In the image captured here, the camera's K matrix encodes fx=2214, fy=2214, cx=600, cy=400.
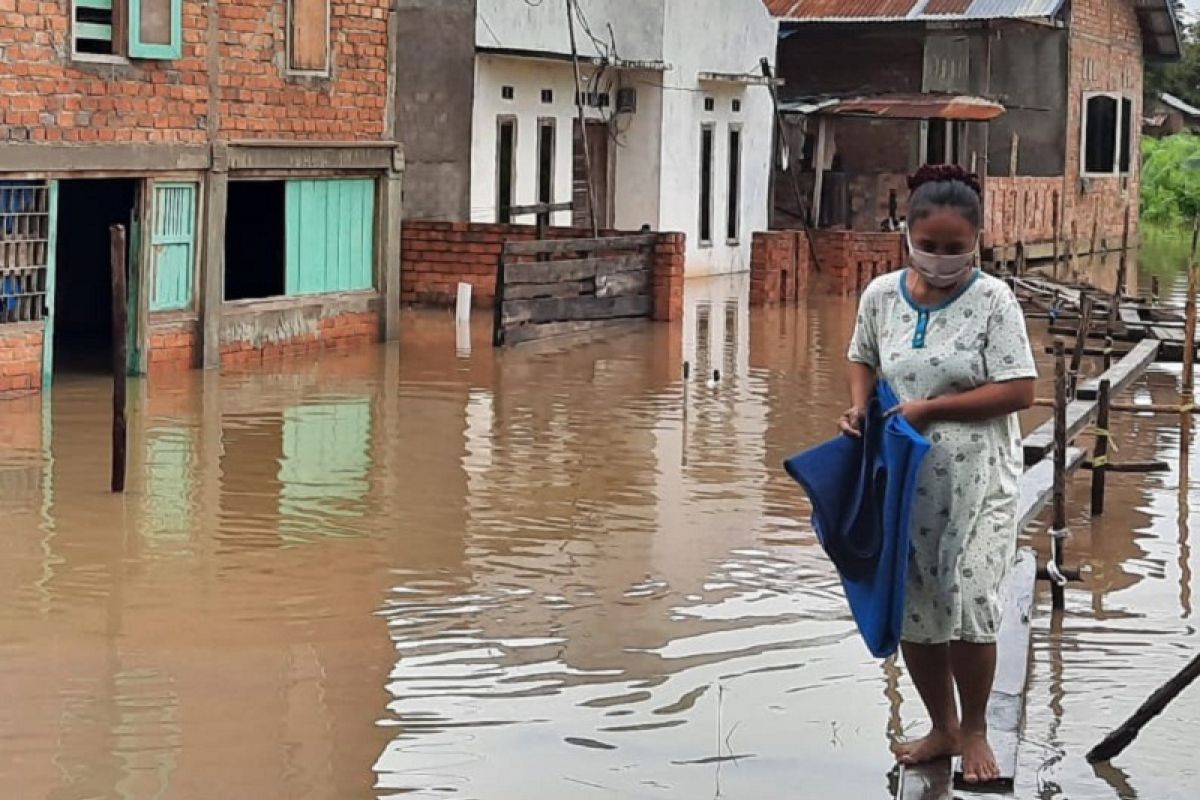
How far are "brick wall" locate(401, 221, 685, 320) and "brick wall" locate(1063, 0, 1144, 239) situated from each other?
17.7 metres

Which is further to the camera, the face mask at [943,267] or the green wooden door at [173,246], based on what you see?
the green wooden door at [173,246]

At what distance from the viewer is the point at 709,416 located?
691 inches

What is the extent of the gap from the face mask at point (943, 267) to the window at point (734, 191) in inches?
1080

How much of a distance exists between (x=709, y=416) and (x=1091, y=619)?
24.2 ft

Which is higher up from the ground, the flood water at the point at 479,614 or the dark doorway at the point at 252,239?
the dark doorway at the point at 252,239

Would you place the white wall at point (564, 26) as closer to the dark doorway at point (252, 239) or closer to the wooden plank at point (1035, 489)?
the dark doorway at point (252, 239)

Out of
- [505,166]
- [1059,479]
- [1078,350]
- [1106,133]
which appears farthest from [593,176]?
[1059,479]

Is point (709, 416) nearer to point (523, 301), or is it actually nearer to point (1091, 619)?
point (523, 301)

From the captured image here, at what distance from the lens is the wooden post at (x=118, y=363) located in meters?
12.8

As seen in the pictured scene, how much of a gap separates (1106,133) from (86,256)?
2696 centimetres

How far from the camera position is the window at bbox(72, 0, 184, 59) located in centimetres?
1780

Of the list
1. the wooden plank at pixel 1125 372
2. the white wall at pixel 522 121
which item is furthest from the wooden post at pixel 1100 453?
the white wall at pixel 522 121

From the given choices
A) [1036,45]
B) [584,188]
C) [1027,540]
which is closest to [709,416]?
[1027,540]

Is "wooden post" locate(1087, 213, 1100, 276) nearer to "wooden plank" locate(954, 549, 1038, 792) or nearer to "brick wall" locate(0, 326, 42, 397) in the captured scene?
"brick wall" locate(0, 326, 42, 397)
